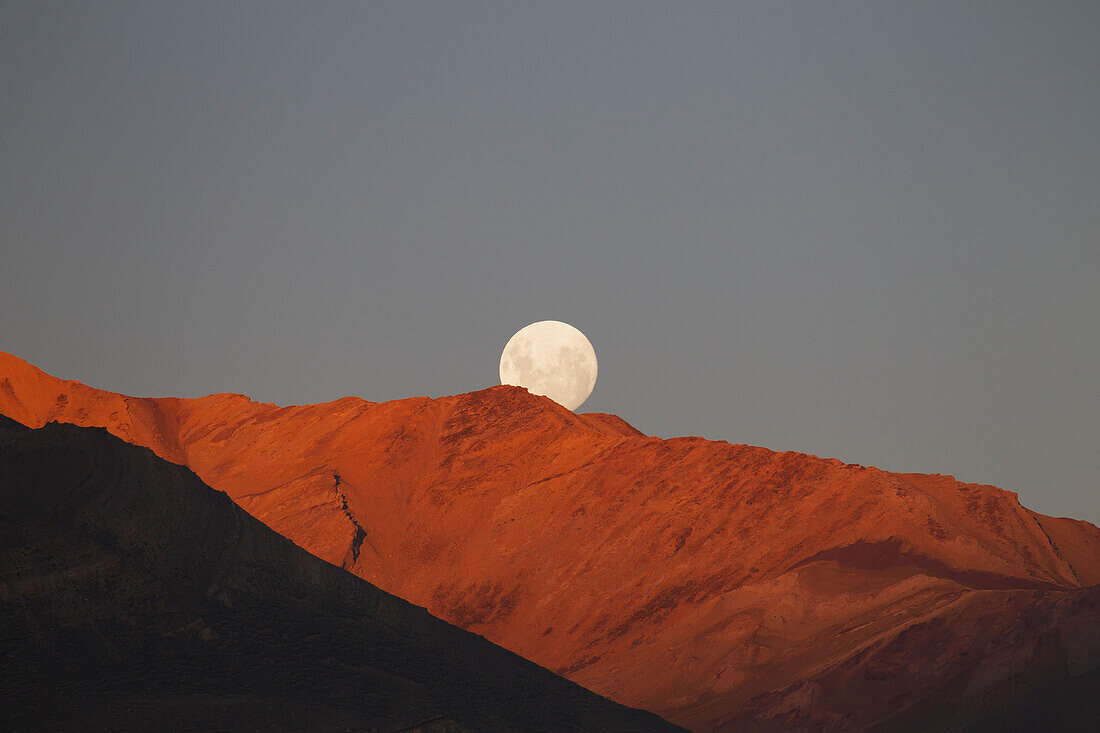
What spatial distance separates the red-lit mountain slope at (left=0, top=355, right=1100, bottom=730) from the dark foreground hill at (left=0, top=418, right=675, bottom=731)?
537 inches

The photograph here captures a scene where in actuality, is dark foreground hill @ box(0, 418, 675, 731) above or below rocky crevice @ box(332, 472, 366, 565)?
below

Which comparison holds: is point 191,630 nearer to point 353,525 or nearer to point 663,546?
point 663,546

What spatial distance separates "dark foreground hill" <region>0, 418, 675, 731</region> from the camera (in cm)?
2502

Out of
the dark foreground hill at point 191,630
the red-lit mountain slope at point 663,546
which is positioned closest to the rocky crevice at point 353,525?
the red-lit mountain slope at point 663,546

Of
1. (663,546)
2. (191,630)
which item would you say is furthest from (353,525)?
(191,630)

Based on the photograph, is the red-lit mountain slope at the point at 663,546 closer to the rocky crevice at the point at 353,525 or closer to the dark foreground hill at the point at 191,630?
the rocky crevice at the point at 353,525

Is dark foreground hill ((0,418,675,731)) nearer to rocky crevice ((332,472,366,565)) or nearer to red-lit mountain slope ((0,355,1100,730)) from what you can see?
red-lit mountain slope ((0,355,1100,730))

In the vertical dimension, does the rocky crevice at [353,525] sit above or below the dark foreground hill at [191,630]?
above

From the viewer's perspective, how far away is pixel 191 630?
2736 cm

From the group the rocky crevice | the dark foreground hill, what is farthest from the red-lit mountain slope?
the dark foreground hill

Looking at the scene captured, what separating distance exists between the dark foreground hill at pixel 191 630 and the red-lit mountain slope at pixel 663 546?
44.7ft

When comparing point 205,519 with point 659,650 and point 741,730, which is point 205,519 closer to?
point 741,730

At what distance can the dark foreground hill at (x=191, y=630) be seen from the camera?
25016 millimetres

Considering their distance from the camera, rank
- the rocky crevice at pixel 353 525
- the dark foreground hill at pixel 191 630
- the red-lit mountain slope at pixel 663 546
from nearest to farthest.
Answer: the dark foreground hill at pixel 191 630, the red-lit mountain slope at pixel 663 546, the rocky crevice at pixel 353 525
